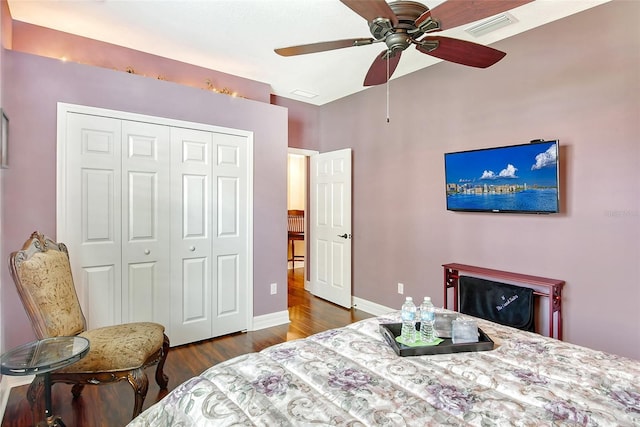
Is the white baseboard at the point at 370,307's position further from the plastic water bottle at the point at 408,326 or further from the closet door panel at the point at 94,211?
the closet door panel at the point at 94,211

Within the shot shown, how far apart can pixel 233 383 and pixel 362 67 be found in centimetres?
334

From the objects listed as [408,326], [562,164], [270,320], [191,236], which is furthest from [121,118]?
[562,164]

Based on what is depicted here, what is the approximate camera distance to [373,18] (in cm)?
161

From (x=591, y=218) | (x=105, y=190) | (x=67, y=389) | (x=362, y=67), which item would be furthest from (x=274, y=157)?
(x=591, y=218)

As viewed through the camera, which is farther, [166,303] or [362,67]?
[362,67]

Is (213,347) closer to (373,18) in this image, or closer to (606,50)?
(373,18)

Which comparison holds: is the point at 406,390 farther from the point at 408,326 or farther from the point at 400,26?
the point at 400,26

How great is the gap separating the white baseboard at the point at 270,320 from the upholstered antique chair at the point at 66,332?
1535mm

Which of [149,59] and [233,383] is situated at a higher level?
[149,59]

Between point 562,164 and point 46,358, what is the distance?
11.8 ft

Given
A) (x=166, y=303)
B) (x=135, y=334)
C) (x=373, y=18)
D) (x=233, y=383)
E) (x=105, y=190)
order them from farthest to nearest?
(x=166, y=303) → (x=105, y=190) → (x=135, y=334) → (x=373, y=18) → (x=233, y=383)

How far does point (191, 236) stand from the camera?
3312mm

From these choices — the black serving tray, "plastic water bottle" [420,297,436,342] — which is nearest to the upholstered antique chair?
the black serving tray

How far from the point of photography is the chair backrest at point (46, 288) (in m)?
1.95
